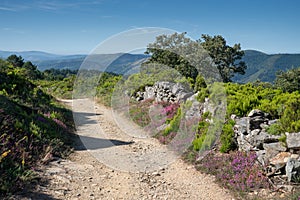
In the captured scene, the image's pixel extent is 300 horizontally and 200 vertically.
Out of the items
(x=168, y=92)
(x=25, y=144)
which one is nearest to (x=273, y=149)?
(x=25, y=144)

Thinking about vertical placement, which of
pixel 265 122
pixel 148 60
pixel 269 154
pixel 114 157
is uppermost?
pixel 148 60

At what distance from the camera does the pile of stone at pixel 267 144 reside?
7.29 meters

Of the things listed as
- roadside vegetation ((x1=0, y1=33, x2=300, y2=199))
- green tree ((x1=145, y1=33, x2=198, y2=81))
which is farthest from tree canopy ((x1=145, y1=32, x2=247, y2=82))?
roadside vegetation ((x1=0, y1=33, x2=300, y2=199))

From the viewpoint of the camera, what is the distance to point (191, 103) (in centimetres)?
1416

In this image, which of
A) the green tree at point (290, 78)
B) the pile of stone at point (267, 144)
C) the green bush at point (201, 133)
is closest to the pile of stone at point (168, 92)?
the green bush at point (201, 133)

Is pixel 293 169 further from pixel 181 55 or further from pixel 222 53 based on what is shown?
pixel 222 53

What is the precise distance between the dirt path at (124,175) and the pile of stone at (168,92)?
4624 mm

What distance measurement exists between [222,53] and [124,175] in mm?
32711

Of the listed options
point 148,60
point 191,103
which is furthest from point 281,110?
point 148,60

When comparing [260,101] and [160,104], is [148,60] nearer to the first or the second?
[160,104]

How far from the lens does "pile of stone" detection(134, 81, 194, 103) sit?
16784mm

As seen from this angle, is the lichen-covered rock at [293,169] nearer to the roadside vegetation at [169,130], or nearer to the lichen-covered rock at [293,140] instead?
the lichen-covered rock at [293,140]

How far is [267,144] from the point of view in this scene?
8.23m

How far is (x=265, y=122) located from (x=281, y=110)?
672 millimetres
